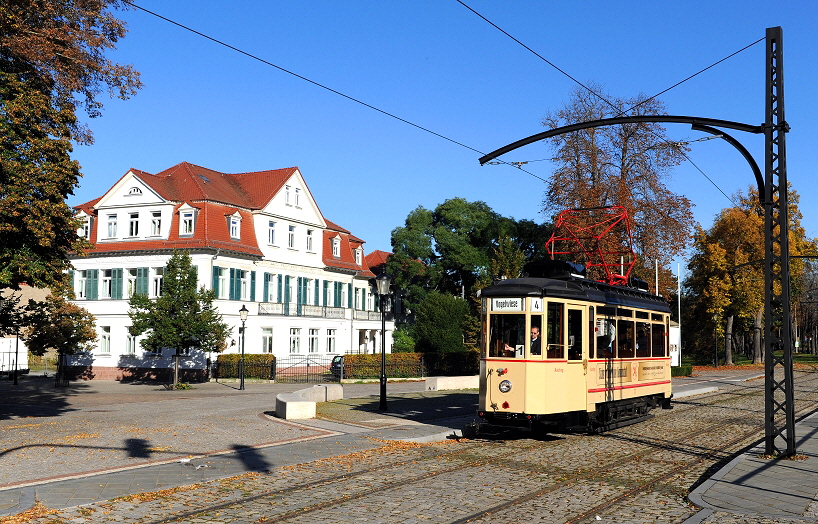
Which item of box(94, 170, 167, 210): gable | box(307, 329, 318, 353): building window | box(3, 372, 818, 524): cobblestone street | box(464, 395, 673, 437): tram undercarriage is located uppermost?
box(94, 170, 167, 210): gable

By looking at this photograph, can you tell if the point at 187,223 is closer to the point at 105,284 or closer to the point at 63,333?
the point at 105,284

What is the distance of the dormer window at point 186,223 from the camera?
158 ft

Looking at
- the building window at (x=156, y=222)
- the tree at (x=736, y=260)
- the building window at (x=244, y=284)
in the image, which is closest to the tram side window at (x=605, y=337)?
the building window at (x=244, y=284)

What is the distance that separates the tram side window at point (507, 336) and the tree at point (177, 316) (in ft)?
77.2

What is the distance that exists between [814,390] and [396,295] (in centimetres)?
4239

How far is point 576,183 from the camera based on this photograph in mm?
45906

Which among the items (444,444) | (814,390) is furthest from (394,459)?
(814,390)

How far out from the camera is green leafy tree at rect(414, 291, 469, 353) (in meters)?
53.3

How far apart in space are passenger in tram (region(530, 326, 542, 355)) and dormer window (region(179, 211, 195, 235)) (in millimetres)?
35580

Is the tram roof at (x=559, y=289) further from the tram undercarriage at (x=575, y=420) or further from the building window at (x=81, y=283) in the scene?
the building window at (x=81, y=283)

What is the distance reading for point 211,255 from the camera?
47.2m

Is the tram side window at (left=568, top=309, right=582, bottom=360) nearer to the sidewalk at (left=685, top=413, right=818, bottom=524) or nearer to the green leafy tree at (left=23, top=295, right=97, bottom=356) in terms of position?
the sidewalk at (left=685, top=413, right=818, bottom=524)

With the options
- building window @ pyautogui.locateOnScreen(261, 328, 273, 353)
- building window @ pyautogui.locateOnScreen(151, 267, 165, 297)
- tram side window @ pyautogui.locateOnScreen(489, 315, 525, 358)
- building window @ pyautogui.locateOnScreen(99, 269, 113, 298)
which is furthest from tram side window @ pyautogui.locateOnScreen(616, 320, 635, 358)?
building window @ pyautogui.locateOnScreen(99, 269, 113, 298)

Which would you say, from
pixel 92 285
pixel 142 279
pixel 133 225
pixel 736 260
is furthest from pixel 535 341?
pixel 736 260
